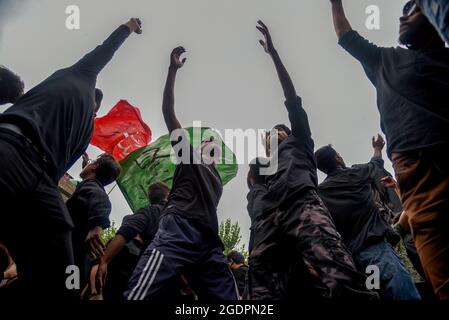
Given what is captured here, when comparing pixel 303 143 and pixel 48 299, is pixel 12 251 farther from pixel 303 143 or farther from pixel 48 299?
pixel 303 143

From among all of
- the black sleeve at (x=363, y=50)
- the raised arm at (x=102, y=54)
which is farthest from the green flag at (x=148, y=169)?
the black sleeve at (x=363, y=50)

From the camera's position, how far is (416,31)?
2080 mm

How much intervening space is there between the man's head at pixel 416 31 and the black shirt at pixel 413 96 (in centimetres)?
6

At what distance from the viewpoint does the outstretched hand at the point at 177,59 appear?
3.65m

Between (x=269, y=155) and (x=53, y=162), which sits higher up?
(x=53, y=162)

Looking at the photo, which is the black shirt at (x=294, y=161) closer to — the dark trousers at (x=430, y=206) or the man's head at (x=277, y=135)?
the man's head at (x=277, y=135)

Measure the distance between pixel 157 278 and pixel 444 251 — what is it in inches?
68.4

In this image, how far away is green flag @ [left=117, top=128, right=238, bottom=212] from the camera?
6082 millimetres

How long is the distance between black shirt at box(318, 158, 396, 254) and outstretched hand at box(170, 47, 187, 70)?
189 cm

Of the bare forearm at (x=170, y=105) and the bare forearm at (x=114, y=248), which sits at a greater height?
the bare forearm at (x=170, y=105)

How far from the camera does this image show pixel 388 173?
13.7 ft

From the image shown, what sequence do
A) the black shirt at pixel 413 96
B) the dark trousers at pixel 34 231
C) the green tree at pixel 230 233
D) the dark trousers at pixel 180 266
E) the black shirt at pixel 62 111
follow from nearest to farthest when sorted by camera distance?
1. the black shirt at pixel 413 96
2. the dark trousers at pixel 34 231
3. the black shirt at pixel 62 111
4. the dark trousers at pixel 180 266
5. the green tree at pixel 230 233

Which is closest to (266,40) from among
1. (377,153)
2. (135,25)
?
(135,25)
